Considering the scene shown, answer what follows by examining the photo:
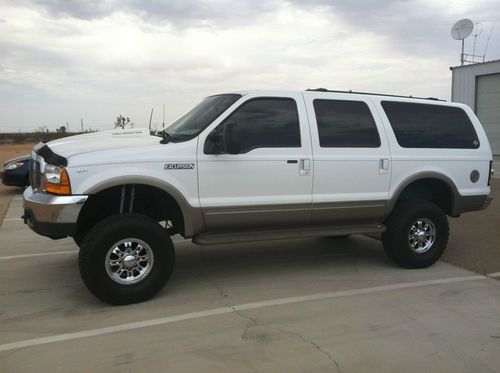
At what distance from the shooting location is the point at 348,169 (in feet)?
18.4

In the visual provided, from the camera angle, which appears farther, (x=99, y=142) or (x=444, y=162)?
(x=444, y=162)

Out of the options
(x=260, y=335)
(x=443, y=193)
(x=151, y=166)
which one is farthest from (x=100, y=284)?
(x=443, y=193)

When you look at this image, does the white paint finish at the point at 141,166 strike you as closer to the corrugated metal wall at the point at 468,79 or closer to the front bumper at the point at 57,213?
the front bumper at the point at 57,213

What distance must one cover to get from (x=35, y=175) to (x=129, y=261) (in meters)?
1.30

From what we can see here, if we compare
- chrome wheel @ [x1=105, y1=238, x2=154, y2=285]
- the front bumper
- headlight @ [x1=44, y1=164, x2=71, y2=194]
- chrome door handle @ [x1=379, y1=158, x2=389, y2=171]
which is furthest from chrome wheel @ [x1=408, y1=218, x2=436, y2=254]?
headlight @ [x1=44, y1=164, x2=71, y2=194]

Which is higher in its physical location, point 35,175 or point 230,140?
point 230,140

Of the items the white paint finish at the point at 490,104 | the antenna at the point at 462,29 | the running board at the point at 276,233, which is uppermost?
the antenna at the point at 462,29

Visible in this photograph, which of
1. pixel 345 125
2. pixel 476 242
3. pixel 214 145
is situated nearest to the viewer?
pixel 214 145

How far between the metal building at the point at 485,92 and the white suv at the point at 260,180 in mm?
22617

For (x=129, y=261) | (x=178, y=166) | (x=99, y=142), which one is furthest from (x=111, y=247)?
(x=99, y=142)

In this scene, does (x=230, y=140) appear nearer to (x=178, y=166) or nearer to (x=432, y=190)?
(x=178, y=166)

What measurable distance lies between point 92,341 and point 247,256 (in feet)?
9.72

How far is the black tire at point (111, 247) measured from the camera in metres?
4.58

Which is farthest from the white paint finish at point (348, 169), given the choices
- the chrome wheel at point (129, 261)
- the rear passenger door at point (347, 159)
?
the chrome wheel at point (129, 261)
